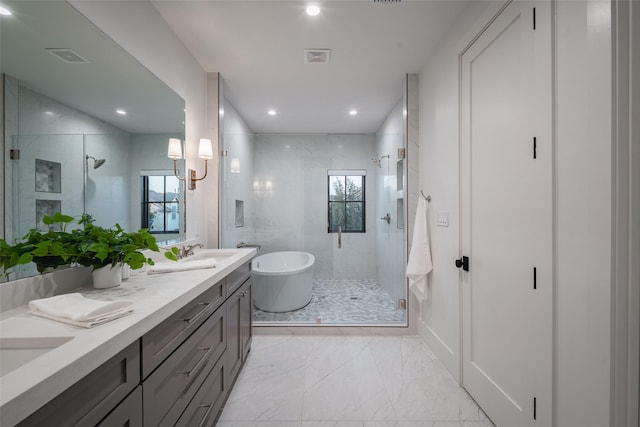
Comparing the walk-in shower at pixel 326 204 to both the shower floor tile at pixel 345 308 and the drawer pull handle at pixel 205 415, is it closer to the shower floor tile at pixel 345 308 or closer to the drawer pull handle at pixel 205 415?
the shower floor tile at pixel 345 308

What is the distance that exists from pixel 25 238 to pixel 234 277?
1.04 metres

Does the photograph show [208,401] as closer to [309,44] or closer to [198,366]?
[198,366]

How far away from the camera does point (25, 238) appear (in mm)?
997

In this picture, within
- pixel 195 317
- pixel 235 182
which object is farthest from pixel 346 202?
pixel 195 317

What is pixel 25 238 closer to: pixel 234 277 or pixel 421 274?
pixel 234 277

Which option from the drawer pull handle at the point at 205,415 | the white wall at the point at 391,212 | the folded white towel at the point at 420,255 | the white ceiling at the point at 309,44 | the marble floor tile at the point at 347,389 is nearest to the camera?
the drawer pull handle at the point at 205,415

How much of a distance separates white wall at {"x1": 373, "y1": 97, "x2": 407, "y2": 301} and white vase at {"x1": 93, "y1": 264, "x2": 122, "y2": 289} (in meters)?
2.45

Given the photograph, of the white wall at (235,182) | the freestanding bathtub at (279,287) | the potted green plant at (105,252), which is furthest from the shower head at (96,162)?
the freestanding bathtub at (279,287)

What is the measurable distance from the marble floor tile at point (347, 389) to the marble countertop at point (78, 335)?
1.02 m

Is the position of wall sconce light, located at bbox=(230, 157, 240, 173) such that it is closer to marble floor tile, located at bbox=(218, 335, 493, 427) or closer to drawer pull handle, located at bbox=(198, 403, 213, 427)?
marble floor tile, located at bbox=(218, 335, 493, 427)

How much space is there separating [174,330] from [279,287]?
206 centimetres

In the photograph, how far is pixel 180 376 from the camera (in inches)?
42.9

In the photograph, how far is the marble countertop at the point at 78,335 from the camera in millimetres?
506

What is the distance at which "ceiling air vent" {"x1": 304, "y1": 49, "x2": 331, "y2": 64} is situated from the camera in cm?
225
